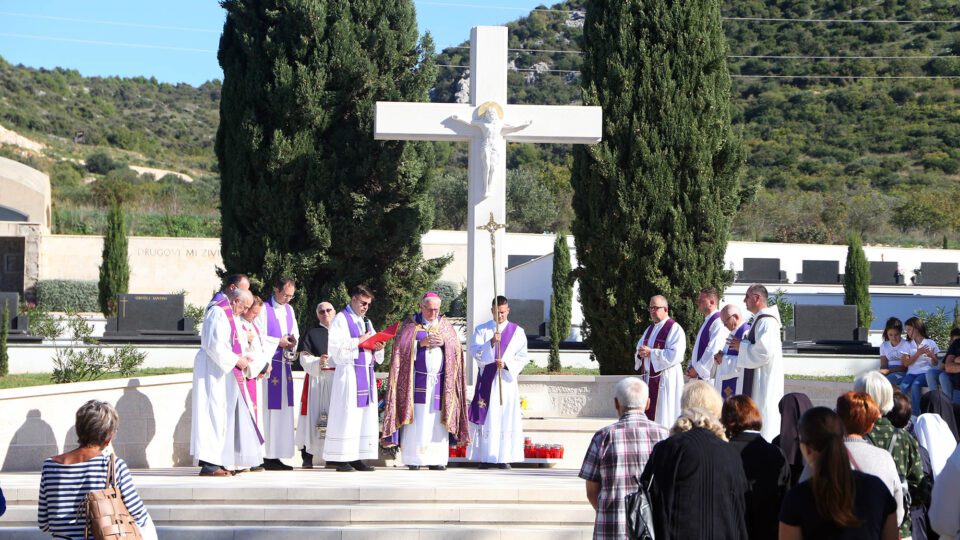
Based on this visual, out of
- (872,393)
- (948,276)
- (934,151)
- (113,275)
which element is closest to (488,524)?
(872,393)

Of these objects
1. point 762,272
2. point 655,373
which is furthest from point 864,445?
point 762,272

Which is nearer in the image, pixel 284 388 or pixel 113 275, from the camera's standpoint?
pixel 284 388

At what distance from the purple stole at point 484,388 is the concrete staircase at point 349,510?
2146 mm

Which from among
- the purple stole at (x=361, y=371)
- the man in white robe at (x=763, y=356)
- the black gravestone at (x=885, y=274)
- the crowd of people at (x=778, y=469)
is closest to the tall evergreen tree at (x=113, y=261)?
the purple stole at (x=361, y=371)

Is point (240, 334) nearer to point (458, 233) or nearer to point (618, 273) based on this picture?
point (618, 273)

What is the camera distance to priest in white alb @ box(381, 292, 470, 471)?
35.4ft

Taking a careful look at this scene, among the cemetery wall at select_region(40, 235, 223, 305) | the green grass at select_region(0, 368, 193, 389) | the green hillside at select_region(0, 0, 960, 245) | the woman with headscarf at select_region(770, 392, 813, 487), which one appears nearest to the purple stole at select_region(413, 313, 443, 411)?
the green grass at select_region(0, 368, 193, 389)

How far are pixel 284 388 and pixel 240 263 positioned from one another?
3.78 metres

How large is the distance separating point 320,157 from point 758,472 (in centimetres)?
947

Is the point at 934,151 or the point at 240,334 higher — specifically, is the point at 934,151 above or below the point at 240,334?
above

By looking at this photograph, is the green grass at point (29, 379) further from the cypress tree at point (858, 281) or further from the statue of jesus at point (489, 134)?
the cypress tree at point (858, 281)

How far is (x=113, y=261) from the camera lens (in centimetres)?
2625

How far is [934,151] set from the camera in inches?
1972

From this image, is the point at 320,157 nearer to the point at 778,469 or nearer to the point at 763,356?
the point at 763,356
